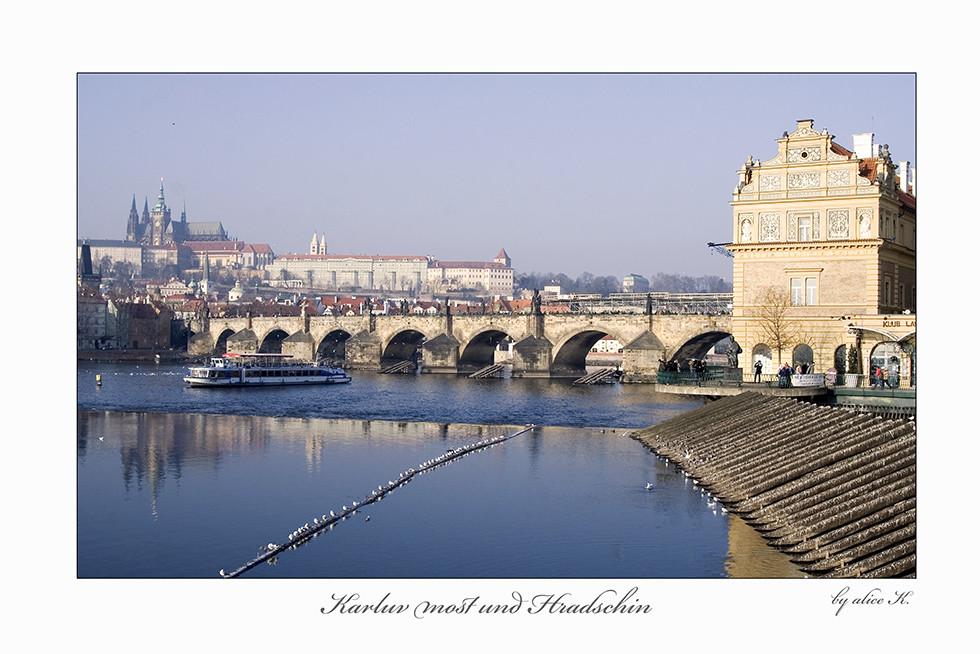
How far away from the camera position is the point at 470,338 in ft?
262

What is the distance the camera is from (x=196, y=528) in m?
18.8

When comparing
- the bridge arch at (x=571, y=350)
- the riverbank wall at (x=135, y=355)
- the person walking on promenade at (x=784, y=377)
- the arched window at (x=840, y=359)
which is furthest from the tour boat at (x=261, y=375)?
the person walking on promenade at (x=784, y=377)

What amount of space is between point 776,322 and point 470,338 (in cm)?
4734

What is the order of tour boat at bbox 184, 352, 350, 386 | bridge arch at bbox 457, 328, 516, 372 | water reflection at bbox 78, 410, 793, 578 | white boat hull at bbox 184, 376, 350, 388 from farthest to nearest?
1. bridge arch at bbox 457, 328, 516, 372
2. tour boat at bbox 184, 352, 350, 386
3. white boat hull at bbox 184, 376, 350, 388
4. water reflection at bbox 78, 410, 793, 578

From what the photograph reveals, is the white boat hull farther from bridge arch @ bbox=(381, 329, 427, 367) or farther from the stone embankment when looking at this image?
the stone embankment

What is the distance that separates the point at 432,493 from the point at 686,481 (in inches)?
191

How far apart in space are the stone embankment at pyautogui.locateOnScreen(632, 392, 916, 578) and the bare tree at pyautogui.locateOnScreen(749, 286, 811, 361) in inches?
195

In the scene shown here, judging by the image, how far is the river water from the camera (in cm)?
1636

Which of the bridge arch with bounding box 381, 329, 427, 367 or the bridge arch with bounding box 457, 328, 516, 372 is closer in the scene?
the bridge arch with bounding box 457, 328, 516, 372

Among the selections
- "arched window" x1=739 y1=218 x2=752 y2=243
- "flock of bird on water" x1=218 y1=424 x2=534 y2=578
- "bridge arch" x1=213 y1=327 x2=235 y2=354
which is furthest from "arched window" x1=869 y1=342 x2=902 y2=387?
"bridge arch" x1=213 y1=327 x2=235 y2=354

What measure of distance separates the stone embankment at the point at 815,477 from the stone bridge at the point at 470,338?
3513cm

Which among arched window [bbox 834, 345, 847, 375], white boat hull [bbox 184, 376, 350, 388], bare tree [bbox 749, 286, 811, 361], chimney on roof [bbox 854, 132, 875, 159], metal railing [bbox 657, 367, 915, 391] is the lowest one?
white boat hull [bbox 184, 376, 350, 388]

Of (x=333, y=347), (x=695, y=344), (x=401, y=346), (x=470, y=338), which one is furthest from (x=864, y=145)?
(x=333, y=347)

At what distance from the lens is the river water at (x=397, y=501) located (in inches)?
644
